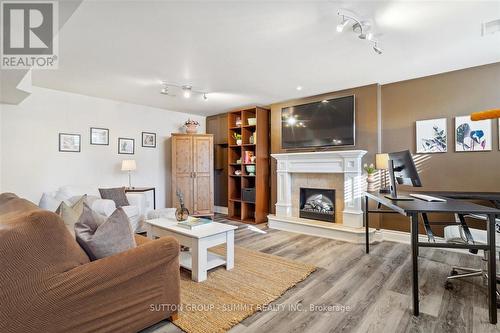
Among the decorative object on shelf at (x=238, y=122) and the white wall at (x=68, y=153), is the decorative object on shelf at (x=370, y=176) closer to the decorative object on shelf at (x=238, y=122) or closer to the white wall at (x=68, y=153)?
the decorative object on shelf at (x=238, y=122)

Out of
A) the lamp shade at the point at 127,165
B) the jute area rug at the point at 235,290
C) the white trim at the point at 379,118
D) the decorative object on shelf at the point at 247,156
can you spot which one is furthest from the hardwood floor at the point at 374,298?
the lamp shade at the point at 127,165

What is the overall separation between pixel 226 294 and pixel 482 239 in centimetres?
229

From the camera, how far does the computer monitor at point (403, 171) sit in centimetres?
222

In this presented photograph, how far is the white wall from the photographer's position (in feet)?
12.1

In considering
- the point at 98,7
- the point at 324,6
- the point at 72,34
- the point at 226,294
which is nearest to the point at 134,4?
the point at 98,7

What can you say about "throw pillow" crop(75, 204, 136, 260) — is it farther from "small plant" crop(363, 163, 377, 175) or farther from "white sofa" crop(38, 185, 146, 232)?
"small plant" crop(363, 163, 377, 175)

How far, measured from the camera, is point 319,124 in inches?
171

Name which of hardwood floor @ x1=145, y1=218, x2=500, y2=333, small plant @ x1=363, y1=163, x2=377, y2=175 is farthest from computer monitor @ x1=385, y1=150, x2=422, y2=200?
small plant @ x1=363, y1=163, x2=377, y2=175

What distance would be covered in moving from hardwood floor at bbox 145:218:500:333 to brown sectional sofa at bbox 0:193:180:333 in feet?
1.16

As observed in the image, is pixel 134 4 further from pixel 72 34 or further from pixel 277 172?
pixel 277 172

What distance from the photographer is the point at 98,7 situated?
1.95 metres

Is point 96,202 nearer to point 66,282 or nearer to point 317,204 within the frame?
point 66,282

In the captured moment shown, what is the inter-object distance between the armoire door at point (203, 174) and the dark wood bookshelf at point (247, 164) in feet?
1.40

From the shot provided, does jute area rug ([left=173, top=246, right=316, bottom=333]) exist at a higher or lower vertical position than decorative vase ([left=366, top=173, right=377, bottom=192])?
lower
